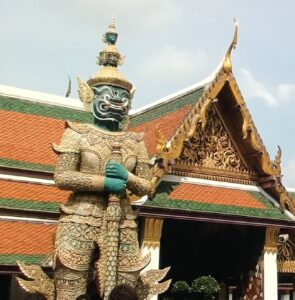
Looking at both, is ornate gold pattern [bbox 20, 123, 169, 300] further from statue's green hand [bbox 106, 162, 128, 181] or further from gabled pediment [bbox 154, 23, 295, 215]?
gabled pediment [bbox 154, 23, 295, 215]

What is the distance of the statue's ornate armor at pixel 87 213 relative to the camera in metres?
6.28

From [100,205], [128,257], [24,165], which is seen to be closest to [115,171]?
[100,205]

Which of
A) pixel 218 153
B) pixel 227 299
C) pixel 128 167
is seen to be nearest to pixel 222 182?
pixel 218 153

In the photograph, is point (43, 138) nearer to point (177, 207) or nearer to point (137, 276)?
point (177, 207)

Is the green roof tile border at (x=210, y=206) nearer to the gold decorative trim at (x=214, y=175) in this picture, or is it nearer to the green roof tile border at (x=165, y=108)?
the gold decorative trim at (x=214, y=175)

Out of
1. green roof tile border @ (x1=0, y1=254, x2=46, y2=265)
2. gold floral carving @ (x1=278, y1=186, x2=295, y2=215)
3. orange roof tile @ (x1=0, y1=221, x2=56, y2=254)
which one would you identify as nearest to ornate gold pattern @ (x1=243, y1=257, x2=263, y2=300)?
gold floral carving @ (x1=278, y1=186, x2=295, y2=215)

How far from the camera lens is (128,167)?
22.5 feet

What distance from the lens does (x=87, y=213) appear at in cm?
650

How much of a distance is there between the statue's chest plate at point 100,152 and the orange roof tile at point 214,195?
1.91 meters

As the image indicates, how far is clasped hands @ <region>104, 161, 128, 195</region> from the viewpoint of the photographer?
6.40 metres

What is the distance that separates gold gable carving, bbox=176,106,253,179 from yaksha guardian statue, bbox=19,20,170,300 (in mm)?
2283

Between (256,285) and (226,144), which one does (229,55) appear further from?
(256,285)

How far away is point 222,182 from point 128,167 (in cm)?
311

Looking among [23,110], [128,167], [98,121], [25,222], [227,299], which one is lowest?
[227,299]
